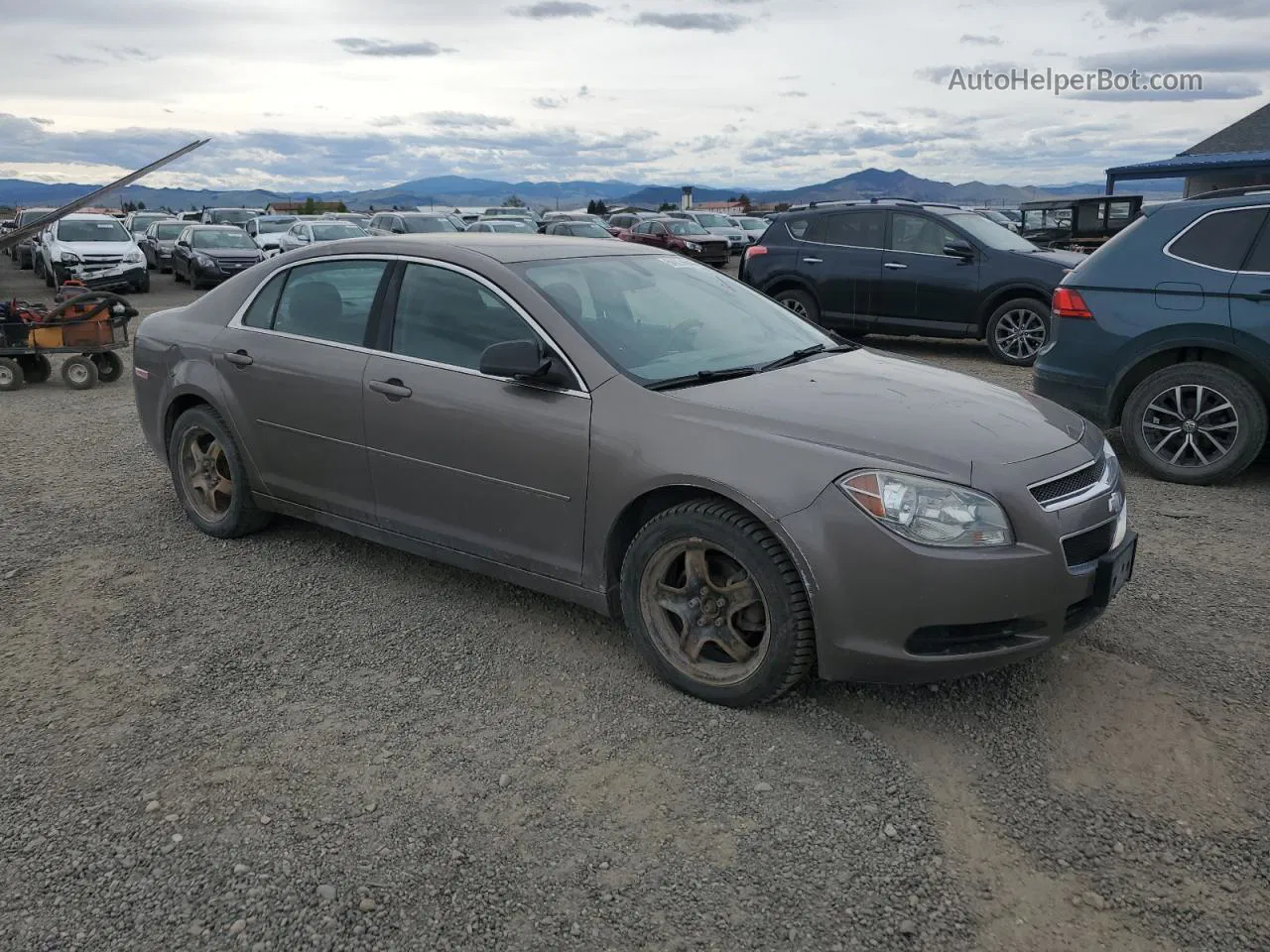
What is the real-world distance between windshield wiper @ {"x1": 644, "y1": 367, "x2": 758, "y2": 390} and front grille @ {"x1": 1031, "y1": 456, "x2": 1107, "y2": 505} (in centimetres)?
119

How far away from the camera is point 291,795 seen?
315 centimetres

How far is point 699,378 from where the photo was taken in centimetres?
395

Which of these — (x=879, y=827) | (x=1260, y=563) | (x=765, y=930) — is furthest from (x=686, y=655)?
(x=1260, y=563)

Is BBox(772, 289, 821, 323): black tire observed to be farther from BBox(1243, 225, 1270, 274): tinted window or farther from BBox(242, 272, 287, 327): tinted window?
BBox(242, 272, 287, 327): tinted window

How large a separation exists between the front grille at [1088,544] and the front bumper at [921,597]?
3cm

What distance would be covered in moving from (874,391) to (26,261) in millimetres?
35824

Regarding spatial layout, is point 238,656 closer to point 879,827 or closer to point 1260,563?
point 879,827

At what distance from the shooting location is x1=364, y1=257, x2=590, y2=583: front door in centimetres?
390

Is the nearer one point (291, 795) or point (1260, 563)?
point (291, 795)

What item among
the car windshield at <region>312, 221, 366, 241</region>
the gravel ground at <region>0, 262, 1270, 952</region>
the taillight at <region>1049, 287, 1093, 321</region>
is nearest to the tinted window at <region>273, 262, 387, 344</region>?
the gravel ground at <region>0, 262, 1270, 952</region>

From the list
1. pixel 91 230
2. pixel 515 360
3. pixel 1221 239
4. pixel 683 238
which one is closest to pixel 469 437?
pixel 515 360

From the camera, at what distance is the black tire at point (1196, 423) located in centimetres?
616

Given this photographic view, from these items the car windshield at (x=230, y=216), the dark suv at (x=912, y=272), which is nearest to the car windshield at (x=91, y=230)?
the car windshield at (x=230, y=216)

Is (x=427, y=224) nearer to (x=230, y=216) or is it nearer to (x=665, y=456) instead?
(x=230, y=216)
